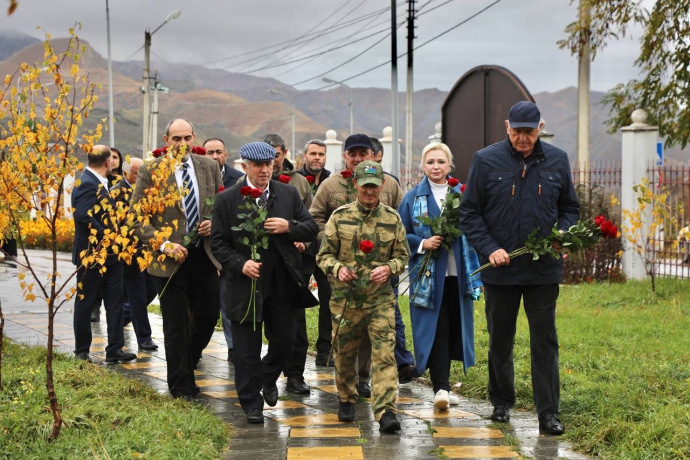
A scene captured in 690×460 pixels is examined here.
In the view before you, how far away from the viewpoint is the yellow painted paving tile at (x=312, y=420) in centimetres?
712

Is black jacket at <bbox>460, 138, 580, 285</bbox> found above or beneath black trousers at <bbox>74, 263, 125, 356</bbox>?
above

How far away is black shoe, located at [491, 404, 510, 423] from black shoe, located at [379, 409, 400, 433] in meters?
0.83

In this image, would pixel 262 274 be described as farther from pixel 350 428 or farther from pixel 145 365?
pixel 145 365

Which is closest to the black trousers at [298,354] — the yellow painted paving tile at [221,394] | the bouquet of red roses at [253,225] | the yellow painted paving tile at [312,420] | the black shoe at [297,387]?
the black shoe at [297,387]

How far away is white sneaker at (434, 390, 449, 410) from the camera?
24.6 feet

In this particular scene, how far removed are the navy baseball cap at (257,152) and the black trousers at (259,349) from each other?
1.04 m

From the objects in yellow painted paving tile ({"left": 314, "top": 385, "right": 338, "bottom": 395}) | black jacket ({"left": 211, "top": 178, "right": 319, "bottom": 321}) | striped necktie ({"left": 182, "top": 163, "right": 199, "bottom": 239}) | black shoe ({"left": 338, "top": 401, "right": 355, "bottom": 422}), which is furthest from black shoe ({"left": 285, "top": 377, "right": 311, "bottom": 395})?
striped necktie ({"left": 182, "top": 163, "right": 199, "bottom": 239})

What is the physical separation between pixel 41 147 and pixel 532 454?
11.7 feet

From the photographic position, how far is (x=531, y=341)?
277 inches

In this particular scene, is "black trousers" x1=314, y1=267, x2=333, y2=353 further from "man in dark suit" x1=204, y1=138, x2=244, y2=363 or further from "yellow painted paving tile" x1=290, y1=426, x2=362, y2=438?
"yellow painted paving tile" x1=290, y1=426, x2=362, y2=438

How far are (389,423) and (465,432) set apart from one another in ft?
1.80

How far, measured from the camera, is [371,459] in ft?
20.0

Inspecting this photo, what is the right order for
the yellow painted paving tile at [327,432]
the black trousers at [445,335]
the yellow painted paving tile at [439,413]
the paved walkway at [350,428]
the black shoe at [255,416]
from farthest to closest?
the black trousers at [445,335] < the yellow painted paving tile at [439,413] < the black shoe at [255,416] < the yellow painted paving tile at [327,432] < the paved walkway at [350,428]

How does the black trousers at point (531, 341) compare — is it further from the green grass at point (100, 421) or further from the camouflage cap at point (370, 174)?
the green grass at point (100, 421)
